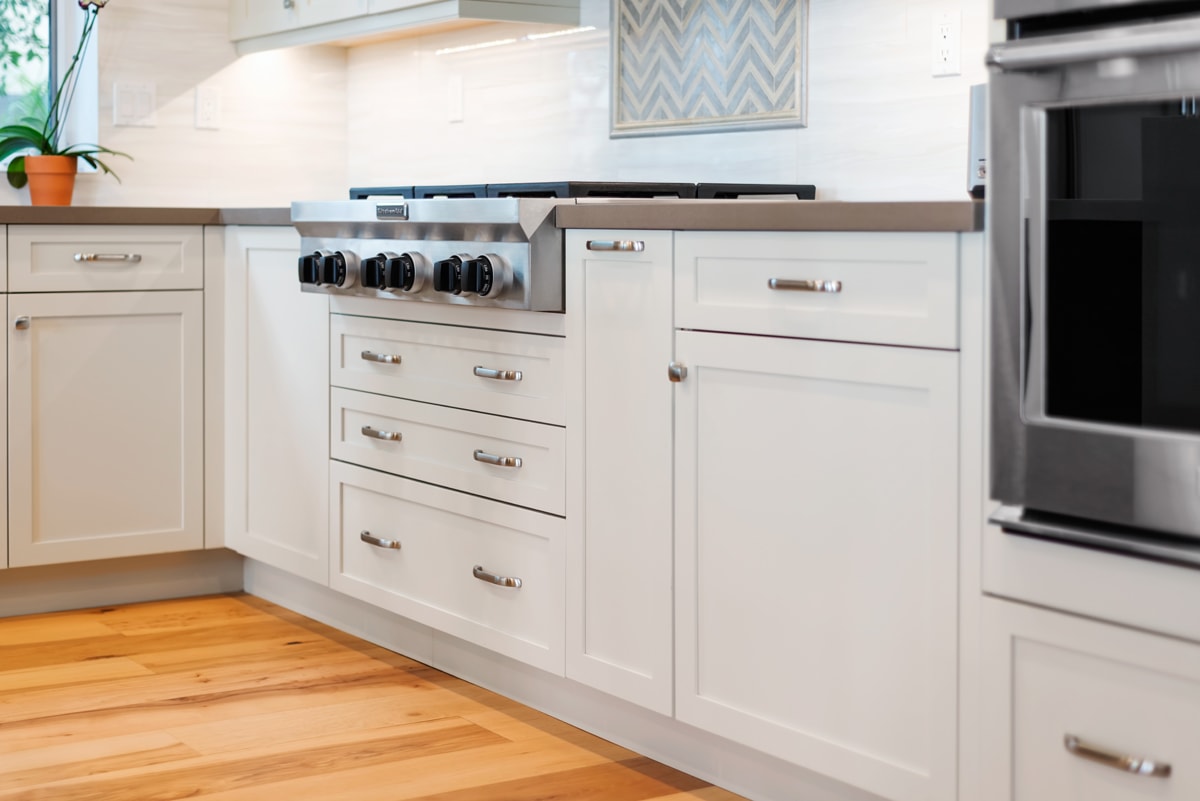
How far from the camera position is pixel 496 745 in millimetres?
2361

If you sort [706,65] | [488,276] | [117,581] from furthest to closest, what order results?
[117,581], [706,65], [488,276]

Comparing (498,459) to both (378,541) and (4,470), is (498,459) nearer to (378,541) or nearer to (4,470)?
(378,541)

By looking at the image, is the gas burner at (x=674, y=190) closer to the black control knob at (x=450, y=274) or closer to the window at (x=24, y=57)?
the black control knob at (x=450, y=274)

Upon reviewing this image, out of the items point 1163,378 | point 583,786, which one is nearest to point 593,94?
point 583,786

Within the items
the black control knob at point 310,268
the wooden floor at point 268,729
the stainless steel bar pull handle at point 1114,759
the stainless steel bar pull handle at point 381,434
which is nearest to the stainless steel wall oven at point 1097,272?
the stainless steel bar pull handle at point 1114,759

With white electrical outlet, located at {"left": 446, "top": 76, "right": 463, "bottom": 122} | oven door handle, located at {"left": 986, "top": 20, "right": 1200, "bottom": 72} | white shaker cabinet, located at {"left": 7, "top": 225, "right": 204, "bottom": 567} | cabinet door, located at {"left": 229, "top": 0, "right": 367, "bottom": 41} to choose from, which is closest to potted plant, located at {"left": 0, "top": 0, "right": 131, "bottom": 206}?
cabinet door, located at {"left": 229, "top": 0, "right": 367, "bottom": 41}

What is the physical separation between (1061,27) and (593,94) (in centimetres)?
186

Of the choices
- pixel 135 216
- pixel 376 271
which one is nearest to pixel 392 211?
pixel 376 271

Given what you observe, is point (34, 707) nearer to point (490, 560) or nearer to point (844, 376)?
point (490, 560)

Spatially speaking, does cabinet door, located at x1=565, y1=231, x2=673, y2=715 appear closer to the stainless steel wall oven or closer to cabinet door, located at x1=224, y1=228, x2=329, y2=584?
the stainless steel wall oven

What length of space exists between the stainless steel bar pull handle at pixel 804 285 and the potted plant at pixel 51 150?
2.37 meters

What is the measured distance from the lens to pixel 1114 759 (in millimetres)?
1518

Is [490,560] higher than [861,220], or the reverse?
[861,220]

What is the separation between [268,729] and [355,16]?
6.26 ft
